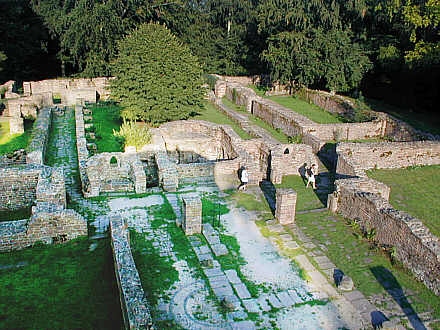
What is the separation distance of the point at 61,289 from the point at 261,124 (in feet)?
55.3

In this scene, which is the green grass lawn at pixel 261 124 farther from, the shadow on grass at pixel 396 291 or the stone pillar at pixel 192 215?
the shadow on grass at pixel 396 291

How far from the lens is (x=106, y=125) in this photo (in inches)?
842

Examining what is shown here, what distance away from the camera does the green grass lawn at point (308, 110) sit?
25.0 m

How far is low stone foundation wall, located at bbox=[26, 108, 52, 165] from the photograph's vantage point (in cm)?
1438

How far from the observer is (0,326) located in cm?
782

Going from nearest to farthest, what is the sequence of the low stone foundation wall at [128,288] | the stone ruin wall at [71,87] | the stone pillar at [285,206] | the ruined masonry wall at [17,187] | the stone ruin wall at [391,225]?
the low stone foundation wall at [128,288], the stone ruin wall at [391,225], the stone pillar at [285,206], the ruined masonry wall at [17,187], the stone ruin wall at [71,87]

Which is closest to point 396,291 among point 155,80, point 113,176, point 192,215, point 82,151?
point 192,215

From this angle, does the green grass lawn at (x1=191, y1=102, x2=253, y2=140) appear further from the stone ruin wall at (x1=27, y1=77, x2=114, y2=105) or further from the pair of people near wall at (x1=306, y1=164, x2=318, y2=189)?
the pair of people near wall at (x1=306, y1=164, x2=318, y2=189)

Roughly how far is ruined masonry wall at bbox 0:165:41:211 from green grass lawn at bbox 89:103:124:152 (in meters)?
4.72

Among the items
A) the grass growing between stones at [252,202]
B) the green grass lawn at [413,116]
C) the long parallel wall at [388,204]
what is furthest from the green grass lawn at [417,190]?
the green grass lawn at [413,116]

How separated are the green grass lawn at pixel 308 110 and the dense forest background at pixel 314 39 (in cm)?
134

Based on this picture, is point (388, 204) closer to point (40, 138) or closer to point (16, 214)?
point (16, 214)

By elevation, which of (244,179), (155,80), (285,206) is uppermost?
(155,80)

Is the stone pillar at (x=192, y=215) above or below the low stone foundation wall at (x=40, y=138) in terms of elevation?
below
